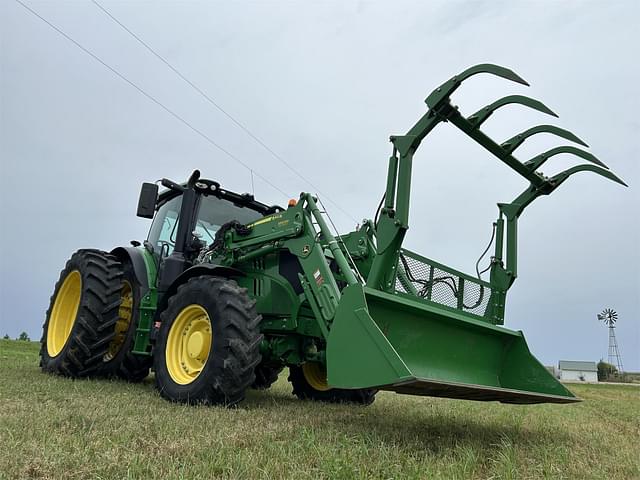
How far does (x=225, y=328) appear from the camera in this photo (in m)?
4.40

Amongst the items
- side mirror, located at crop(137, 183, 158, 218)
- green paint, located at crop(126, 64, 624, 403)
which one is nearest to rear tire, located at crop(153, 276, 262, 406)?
green paint, located at crop(126, 64, 624, 403)

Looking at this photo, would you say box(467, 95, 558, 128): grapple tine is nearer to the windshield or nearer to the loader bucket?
the loader bucket

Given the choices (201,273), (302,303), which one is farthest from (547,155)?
(201,273)

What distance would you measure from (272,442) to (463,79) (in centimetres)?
288

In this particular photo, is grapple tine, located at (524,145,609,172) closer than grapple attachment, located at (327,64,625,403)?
No

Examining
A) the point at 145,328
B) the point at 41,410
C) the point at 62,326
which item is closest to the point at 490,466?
the point at 41,410

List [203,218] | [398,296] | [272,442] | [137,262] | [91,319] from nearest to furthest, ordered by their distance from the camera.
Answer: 1. [272,442]
2. [398,296]
3. [91,319]
4. [203,218]
5. [137,262]

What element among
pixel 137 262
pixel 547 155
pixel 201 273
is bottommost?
pixel 201 273

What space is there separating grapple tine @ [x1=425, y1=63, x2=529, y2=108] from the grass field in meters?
2.48

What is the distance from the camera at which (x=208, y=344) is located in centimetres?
474

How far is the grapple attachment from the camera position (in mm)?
3344

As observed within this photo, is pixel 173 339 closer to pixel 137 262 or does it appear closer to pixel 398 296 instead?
pixel 137 262

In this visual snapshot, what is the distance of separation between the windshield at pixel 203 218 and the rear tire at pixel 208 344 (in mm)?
1174

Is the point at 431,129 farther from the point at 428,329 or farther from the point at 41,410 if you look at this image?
the point at 41,410
